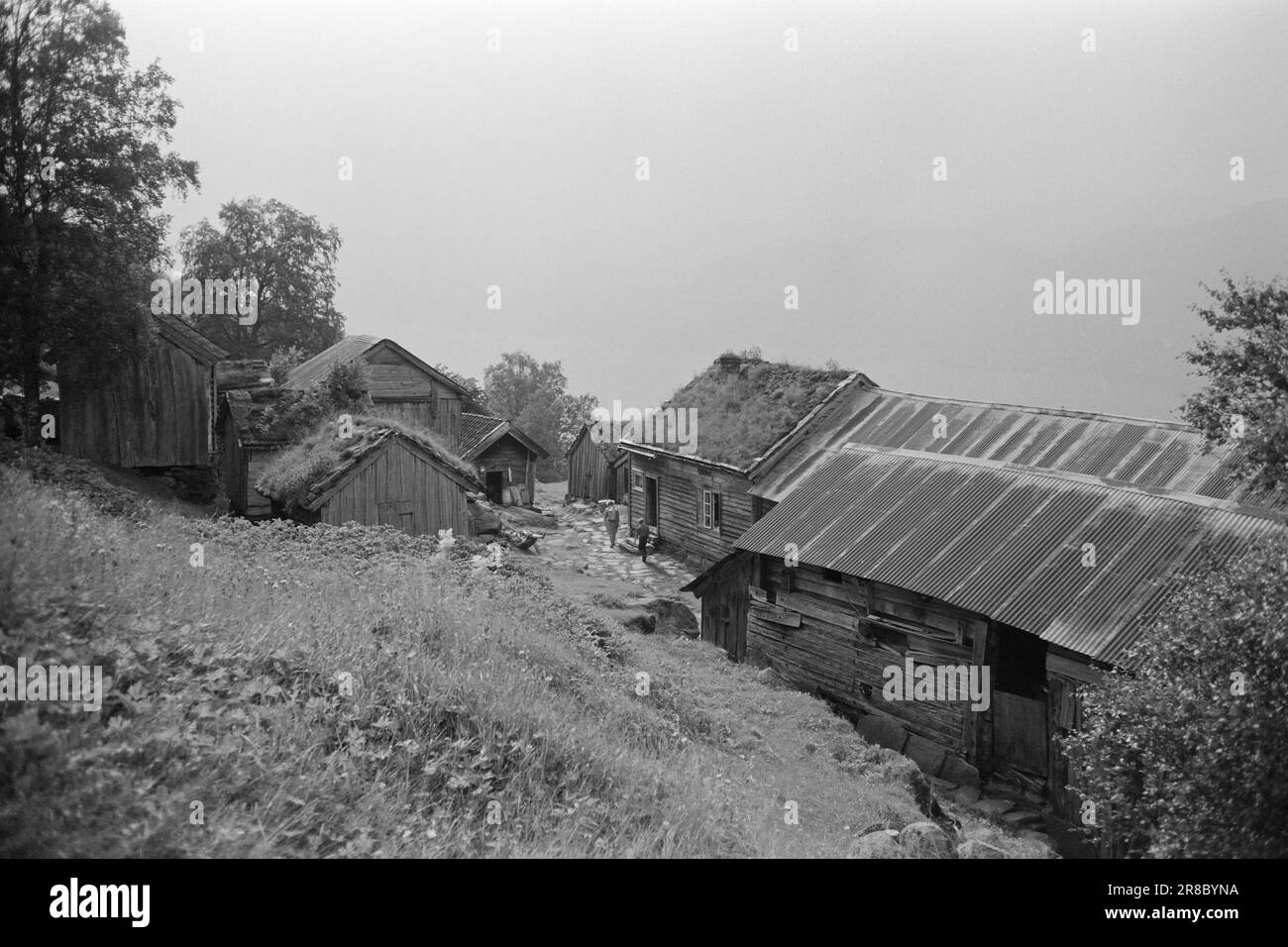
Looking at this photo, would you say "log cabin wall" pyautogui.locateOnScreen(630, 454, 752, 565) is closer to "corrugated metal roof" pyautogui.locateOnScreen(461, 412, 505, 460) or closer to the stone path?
the stone path

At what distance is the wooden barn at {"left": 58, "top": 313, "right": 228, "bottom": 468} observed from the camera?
22109 mm

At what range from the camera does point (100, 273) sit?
1950cm

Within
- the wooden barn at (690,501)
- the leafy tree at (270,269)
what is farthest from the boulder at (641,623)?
the leafy tree at (270,269)

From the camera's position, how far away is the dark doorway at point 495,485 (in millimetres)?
41938

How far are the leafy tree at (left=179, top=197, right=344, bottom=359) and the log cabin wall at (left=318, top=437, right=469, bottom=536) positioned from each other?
1043 inches

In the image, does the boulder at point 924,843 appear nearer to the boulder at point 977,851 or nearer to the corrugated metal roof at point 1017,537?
the boulder at point 977,851

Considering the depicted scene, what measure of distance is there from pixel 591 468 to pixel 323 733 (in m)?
40.7

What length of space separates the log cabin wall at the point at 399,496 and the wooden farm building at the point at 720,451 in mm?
10737

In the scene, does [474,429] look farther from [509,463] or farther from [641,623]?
[641,623]

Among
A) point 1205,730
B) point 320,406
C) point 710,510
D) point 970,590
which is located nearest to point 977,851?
point 1205,730

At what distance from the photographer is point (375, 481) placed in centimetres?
1888
